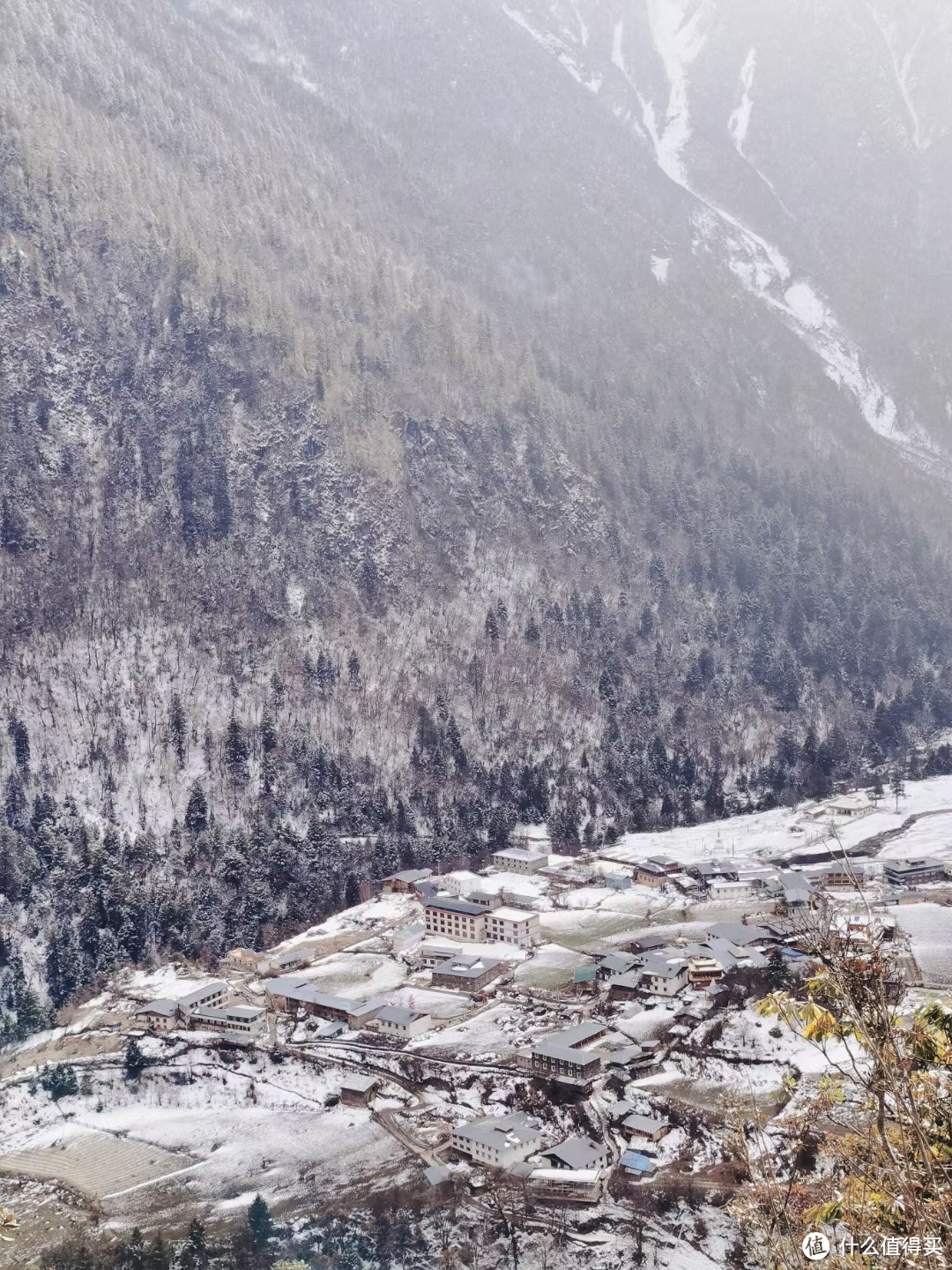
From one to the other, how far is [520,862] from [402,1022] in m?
29.6

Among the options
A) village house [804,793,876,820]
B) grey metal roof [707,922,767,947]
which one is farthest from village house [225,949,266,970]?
village house [804,793,876,820]

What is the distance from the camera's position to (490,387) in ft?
470

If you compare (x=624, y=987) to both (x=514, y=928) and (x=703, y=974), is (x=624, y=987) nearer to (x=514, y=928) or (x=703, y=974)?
(x=703, y=974)

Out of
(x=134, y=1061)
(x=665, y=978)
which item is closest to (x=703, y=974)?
(x=665, y=978)

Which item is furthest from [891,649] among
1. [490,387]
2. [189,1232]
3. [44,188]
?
[189,1232]

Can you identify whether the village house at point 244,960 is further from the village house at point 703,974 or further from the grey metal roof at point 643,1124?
the grey metal roof at point 643,1124

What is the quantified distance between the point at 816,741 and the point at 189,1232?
8724 cm

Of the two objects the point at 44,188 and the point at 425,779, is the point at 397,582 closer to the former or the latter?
the point at 425,779

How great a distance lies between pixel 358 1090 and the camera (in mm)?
48125

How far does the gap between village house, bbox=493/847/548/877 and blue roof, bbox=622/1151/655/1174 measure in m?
40.7

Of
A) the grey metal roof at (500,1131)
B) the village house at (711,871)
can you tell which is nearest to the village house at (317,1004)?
the grey metal roof at (500,1131)

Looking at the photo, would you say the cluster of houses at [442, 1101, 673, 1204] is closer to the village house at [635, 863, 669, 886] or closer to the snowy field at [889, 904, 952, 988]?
the snowy field at [889, 904, 952, 988]

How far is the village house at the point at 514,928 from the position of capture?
67.9m

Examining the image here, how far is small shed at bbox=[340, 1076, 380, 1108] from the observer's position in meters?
48.0
